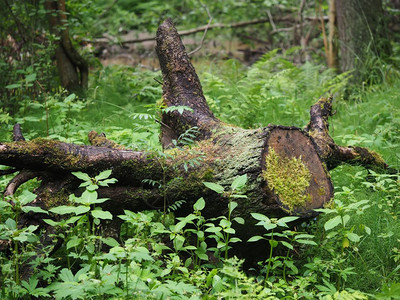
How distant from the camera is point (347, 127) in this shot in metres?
5.91

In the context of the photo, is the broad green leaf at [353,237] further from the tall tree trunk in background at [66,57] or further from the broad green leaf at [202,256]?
the tall tree trunk in background at [66,57]

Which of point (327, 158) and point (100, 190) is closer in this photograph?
point (100, 190)

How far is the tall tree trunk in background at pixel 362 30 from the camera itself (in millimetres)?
7480

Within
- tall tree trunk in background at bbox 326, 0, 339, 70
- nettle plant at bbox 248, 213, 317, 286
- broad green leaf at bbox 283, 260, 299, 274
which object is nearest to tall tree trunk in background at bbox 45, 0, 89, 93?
tall tree trunk in background at bbox 326, 0, 339, 70

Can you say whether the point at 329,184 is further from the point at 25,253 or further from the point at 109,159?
the point at 25,253

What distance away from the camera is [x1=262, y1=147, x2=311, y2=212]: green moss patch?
9.25 feet

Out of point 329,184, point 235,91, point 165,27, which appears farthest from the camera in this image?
point 235,91

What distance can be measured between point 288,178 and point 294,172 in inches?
4.5

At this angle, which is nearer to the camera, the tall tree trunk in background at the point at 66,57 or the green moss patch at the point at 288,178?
the green moss patch at the point at 288,178

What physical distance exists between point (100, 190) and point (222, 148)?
90 cm

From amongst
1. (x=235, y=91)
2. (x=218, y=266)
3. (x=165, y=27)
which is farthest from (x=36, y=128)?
(x=218, y=266)

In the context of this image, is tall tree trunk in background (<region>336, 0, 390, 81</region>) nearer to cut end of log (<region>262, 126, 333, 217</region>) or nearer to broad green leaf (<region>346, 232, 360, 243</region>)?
cut end of log (<region>262, 126, 333, 217</region>)

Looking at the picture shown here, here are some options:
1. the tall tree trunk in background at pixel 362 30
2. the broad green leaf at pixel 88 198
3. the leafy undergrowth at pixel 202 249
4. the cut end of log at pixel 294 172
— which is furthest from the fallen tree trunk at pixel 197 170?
the tall tree trunk in background at pixel 362 30

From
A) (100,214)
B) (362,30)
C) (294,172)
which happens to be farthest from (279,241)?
(362,30)
